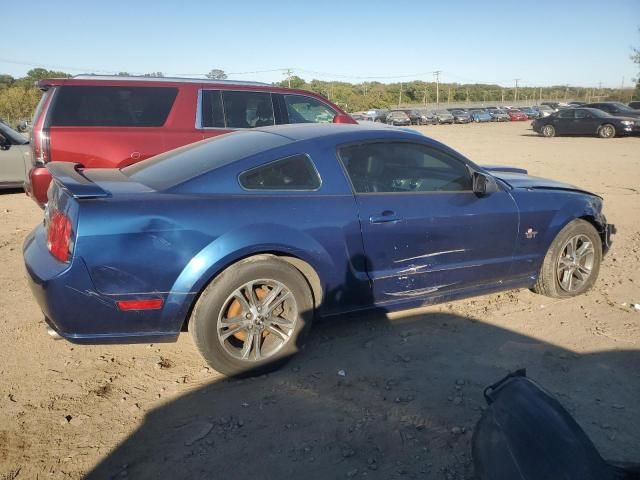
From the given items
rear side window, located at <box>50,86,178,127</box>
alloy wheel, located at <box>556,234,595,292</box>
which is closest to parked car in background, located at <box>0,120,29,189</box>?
rear side window, located at <box>50,86,178,127</box>

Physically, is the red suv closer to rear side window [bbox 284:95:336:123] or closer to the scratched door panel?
rear side window [bbox 284:95:336:123]

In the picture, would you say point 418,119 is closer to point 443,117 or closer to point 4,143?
point 443,117

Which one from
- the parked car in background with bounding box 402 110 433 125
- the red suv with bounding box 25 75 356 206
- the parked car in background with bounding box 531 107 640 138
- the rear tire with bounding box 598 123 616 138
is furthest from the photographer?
the parked car in background with bounding box 402 110 433 125

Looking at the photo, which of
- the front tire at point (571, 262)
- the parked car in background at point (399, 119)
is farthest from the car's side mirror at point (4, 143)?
the parked car in background at point (399, 119)

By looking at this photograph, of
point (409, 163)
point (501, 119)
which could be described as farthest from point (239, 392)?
point (501, 119)

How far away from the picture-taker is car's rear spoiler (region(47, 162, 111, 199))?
2820mm

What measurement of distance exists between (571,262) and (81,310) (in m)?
3.86

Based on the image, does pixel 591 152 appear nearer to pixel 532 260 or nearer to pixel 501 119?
pixel 532 260

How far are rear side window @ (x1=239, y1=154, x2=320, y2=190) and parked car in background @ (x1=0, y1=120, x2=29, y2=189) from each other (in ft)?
24.9

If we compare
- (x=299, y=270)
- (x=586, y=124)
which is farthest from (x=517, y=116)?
(x=299, y=270)

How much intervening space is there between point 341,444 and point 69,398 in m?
1.62

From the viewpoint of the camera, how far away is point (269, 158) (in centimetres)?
327

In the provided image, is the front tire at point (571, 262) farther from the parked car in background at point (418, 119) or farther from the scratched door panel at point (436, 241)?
the parked car in background at point (418, 119)

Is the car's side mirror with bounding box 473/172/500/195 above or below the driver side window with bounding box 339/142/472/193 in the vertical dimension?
below
